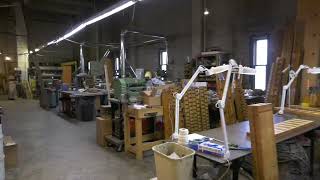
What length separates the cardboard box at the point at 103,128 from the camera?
4.53m

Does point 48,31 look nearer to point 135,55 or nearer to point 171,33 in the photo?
point 135,55

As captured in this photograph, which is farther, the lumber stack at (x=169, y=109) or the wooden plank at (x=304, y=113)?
the lumber stack at (x=169, y=109)

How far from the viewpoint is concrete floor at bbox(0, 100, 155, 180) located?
331 centimetres

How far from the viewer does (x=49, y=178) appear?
322 centimetres

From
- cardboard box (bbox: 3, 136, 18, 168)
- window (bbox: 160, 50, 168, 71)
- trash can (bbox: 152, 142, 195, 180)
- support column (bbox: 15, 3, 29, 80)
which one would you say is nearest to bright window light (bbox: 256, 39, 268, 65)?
window (bbox: 160, 50, 168, 71)

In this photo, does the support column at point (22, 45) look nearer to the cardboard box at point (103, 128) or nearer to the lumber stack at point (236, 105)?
the cardboard box at point (103, 128)

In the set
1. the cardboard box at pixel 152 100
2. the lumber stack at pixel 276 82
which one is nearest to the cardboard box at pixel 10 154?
the cardboard box at pixel 152 100

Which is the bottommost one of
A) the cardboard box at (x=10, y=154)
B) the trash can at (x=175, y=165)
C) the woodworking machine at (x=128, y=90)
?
the cardboard box at (x=10, y=154)

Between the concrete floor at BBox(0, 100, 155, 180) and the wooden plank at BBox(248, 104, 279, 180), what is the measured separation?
4.91ft

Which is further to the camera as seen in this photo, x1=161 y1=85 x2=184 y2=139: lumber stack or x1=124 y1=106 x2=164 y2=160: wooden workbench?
x1=161 y1=85 x2=184 y2=139: lumber stack

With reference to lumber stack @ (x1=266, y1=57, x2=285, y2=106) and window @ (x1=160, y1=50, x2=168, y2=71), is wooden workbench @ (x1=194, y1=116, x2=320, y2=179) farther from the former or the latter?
window @ (x1=160, y1=50, x2=168, y2=71)

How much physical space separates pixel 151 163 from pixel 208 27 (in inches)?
194


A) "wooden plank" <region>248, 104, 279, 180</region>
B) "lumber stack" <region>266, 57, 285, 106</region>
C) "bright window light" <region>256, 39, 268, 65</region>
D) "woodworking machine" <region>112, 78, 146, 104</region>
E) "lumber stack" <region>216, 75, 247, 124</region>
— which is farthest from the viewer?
"bright window light" <region>256, 39, 268, 65</region>

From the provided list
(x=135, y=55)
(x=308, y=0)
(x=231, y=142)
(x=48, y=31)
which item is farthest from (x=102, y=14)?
(x=48, y=31)
